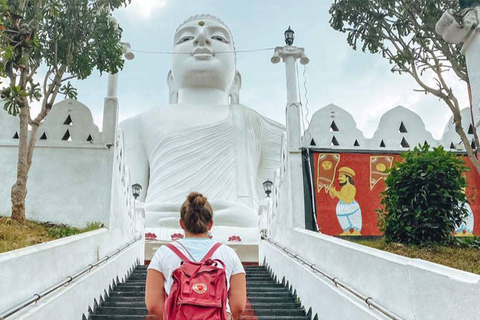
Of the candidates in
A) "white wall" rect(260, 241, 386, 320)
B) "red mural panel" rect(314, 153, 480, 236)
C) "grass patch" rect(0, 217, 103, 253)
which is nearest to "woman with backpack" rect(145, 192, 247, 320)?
Answer: "white wall" rect(260, 241, 386, 320)

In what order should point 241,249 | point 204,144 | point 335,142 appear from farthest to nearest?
point 204,144, point 241,249, point 335,142

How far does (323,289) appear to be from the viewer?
423 cm

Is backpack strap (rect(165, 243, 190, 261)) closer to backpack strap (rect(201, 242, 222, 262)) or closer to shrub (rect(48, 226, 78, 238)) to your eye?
backpack strap (rect(201, 242, 222, 262))

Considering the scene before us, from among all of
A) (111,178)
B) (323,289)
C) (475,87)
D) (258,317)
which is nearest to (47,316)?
(258,317)

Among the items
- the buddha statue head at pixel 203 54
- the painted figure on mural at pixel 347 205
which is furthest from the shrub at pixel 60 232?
the buddha statue head at pixel 203 54

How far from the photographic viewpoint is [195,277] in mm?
2053

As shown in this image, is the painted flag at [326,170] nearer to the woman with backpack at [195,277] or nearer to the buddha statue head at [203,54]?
the woman with backpack at [195,277]

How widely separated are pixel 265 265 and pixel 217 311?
6161 mm

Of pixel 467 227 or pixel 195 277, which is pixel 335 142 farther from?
pixel 195 277

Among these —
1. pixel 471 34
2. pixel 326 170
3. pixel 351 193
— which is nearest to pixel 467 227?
pixel 351 193

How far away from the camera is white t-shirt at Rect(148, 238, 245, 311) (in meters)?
2.16

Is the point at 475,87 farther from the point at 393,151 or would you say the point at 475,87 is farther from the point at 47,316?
the point at 47,316

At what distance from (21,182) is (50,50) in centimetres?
210

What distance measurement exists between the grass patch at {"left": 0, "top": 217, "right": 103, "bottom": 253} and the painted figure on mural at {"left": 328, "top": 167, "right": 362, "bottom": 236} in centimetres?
361
